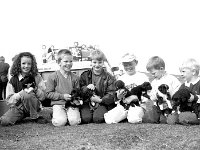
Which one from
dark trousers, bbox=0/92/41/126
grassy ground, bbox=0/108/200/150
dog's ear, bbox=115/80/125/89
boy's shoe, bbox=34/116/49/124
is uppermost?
dog's ear, bbox=115/80/125/89

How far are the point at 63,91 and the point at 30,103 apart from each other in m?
0.48

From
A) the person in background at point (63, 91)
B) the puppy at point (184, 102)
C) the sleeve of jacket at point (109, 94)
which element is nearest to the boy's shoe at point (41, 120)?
the person in background at point (63, 91)

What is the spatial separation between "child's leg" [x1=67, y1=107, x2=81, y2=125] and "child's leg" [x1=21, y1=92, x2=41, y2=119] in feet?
1.53

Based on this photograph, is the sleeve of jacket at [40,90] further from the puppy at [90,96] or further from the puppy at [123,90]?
the puppy at [123,90]

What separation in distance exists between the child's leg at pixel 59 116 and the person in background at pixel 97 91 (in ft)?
0.80

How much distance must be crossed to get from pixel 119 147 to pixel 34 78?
2.18 meters

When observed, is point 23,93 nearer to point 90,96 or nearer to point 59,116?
point 59,116

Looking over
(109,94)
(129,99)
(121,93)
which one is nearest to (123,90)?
(121,93)

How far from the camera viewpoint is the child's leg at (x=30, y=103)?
163 inches

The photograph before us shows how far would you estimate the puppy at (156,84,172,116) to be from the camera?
361cm

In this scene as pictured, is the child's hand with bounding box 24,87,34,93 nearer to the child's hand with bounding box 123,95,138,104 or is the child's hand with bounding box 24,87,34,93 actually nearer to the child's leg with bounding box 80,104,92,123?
the child's leg with bounding box 80,104,92,123

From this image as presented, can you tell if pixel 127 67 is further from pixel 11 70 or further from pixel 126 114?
pixel 11 70

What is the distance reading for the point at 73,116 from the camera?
399cm

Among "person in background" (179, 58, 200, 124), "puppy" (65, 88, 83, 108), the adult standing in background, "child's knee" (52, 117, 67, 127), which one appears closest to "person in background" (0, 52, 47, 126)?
"child's knee" (52, 117, 67, 127)
